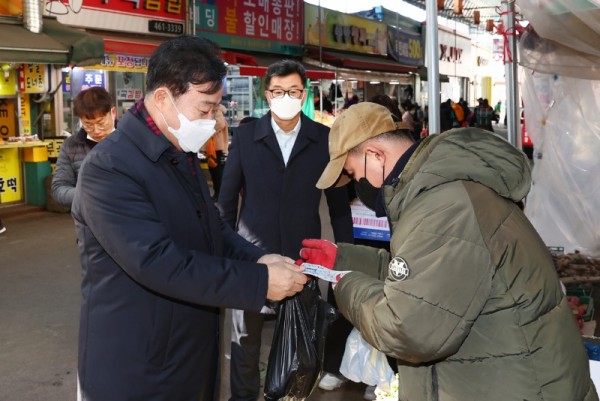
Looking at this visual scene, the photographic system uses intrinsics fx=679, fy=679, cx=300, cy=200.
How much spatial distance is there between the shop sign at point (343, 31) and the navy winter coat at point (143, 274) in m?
15.2

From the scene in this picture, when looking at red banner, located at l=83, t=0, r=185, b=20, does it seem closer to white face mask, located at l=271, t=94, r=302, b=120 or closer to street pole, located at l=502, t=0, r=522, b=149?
street pole, located at l=502, t=0, r=522, b=149

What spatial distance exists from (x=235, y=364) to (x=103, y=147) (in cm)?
196

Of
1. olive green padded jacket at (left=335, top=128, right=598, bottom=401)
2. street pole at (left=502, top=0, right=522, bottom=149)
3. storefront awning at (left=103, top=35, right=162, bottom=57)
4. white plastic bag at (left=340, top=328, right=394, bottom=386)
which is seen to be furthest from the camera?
storefront awning at (left=103, top=35, right=162, bottom=57)

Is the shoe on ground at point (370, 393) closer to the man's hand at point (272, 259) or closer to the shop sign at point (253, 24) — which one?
the man's hand at point (272, 259)

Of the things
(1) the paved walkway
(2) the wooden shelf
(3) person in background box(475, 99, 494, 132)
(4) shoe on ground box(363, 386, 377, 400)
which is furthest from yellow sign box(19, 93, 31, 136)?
(3) person in background box(475, 99, 494, 132)

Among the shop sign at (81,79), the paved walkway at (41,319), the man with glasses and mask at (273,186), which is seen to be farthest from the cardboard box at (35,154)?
the man with glasses and mask at (273,186)

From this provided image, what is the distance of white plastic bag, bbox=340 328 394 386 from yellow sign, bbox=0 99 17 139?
9.09m

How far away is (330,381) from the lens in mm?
4395

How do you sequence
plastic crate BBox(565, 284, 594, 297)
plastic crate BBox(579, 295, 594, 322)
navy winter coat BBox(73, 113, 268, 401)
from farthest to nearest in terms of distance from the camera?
plastic crate BBox(565, 284, 594, 297), plastic crate BBox(579, 295, 594, 322), navy winter coat BBox(73, 113, 268, 401)

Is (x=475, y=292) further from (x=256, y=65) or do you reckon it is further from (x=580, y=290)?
(x=256, y=65)

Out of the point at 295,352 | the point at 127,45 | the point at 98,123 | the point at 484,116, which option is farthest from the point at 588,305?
the point at 484,116

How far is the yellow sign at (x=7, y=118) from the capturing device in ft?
35.5

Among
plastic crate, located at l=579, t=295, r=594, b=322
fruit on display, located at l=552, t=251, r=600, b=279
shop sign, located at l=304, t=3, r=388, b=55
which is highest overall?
shop sign, located at l=304, t=3, r=388, b=55

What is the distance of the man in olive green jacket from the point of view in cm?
171
